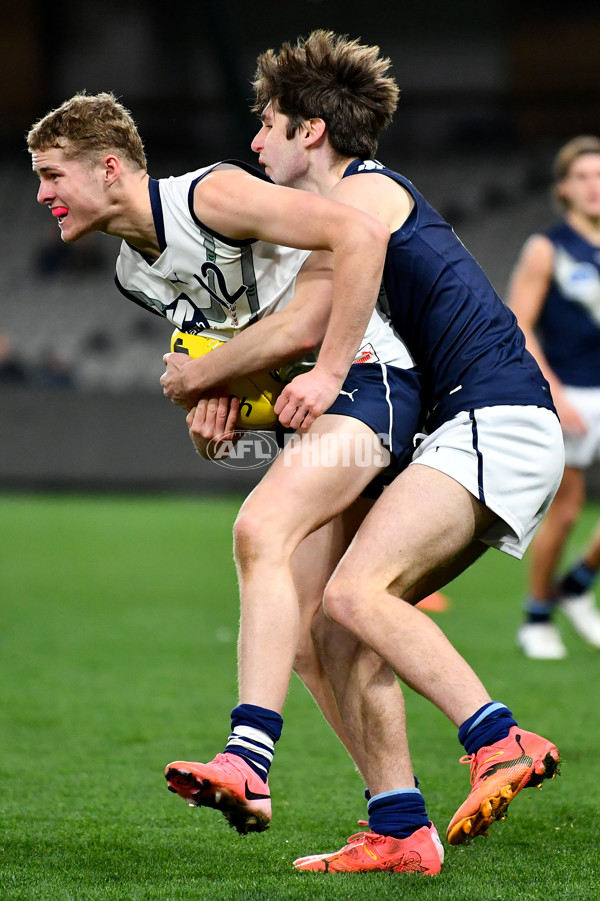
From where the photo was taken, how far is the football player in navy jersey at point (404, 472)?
279 cm

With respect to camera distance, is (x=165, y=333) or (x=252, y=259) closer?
(x=252, y=259)

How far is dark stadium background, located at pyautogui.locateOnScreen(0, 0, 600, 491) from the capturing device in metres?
20.3

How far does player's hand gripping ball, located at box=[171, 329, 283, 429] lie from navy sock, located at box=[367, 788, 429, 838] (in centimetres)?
102

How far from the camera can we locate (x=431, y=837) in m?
2.93

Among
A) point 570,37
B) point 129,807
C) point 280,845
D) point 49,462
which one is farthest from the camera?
point 570,37

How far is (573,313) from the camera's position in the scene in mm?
6531

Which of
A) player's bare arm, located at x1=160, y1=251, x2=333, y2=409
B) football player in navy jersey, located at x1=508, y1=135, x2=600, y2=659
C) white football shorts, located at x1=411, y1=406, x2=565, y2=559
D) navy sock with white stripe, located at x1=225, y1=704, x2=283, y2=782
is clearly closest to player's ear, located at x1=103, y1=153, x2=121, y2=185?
player's bare arm, located at x1=160, y1=251, x2=333, y2=409

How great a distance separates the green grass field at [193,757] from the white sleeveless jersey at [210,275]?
1.33 metres

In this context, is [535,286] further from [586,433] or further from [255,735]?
[255,735]

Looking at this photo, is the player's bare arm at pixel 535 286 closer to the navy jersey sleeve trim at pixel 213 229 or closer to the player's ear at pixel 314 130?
the player's ear at pixel 314 130

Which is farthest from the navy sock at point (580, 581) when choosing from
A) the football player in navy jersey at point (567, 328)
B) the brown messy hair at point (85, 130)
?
the brown messy hair at point (85, 130)

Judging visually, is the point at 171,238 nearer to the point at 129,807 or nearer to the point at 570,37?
the point at 129,807

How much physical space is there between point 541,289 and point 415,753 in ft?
9.38

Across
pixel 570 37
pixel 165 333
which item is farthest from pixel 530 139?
pixel 165 333
